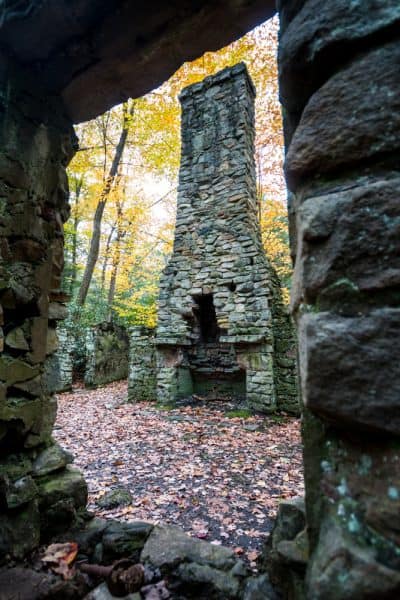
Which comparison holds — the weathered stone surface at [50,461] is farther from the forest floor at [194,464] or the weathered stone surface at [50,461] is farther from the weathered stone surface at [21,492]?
the forest floor at [194,464]

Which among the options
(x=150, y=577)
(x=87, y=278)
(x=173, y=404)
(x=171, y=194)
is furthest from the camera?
(x=171, y=194)

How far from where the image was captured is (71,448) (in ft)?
14.4

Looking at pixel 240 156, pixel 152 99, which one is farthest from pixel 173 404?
pixel 152 99

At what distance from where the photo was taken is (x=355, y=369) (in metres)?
0.74

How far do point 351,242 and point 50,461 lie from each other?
2209 millimetres

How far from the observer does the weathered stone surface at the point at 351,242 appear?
753mm

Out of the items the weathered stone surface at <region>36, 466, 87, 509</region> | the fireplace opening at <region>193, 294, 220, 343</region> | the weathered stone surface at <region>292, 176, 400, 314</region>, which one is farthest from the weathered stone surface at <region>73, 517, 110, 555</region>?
the fireplace opening at <region>193, 294, 220, 343</region>

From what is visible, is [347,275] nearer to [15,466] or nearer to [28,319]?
[28,319]

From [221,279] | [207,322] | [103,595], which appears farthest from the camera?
[207,322]

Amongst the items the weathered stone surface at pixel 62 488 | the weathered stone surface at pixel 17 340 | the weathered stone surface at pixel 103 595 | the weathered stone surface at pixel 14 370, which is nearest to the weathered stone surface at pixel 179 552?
the weathered stone surface at pixel 103 595

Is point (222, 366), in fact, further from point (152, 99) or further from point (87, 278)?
point (152, 99)

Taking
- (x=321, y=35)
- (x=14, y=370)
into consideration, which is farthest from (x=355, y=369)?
(x=14, y=370)

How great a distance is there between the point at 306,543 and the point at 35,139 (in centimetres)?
261

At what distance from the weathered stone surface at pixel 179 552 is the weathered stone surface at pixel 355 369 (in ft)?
4.53
